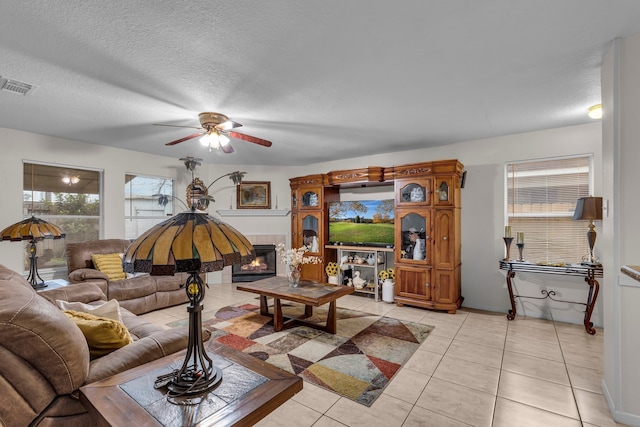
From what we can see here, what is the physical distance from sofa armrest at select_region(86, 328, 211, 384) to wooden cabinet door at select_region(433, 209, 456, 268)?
3.47m

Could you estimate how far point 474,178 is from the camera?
440cm

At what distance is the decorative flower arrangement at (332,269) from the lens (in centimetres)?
535

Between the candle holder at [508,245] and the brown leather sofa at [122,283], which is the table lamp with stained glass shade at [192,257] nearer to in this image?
the brown leather sofa at [122,283]

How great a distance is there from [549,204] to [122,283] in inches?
231

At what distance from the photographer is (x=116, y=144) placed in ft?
15.3

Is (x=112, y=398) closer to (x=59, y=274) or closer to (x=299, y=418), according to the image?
(x=299, y=418)

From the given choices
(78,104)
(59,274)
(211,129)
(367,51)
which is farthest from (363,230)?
(59,274)

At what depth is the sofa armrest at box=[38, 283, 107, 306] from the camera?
9.04 feet

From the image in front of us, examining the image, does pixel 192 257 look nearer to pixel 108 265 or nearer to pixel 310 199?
pixel 108 265

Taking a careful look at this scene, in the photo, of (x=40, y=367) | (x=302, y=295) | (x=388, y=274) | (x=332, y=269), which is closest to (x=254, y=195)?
(x=332, y=269)

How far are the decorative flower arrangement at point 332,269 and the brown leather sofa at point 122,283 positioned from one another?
7.96ft

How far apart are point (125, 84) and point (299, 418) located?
119 inches

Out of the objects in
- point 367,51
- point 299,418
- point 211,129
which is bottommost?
point 299,418

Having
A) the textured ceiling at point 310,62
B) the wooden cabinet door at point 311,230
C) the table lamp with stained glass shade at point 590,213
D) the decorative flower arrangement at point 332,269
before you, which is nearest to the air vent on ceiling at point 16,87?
the textured ceiling at point 310,62
